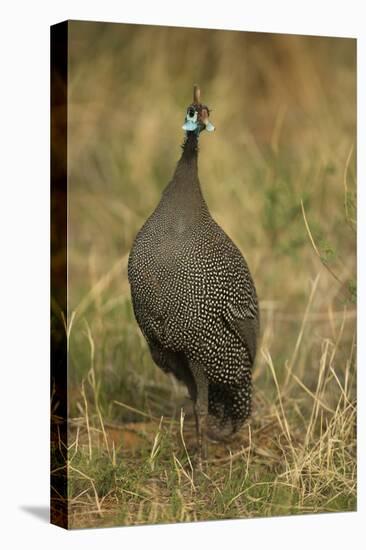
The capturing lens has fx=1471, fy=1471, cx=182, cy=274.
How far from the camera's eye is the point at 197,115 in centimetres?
631

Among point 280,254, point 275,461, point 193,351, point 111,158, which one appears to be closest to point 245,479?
point 275,461

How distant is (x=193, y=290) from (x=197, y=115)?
757 mm

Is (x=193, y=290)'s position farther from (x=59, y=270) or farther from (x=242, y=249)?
(x=242, y=249)

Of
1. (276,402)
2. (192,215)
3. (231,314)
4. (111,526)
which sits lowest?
(111,526)

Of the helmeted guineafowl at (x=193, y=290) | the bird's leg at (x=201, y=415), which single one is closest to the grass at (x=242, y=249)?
the bird's leg at (x=201, y=415)

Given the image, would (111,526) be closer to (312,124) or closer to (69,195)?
(69,195)

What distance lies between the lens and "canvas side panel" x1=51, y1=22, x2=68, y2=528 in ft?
19.8

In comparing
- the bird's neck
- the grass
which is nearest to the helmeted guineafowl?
the bird's neck

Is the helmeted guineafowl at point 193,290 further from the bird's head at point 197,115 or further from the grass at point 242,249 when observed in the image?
the grass at point 242,249

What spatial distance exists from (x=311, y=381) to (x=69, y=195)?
1.64m

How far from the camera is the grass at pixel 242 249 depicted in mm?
6375

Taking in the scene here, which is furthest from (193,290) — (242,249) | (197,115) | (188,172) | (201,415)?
(242,249)

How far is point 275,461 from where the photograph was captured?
6.69 metres

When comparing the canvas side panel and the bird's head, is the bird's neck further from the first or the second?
the canvas side panel
